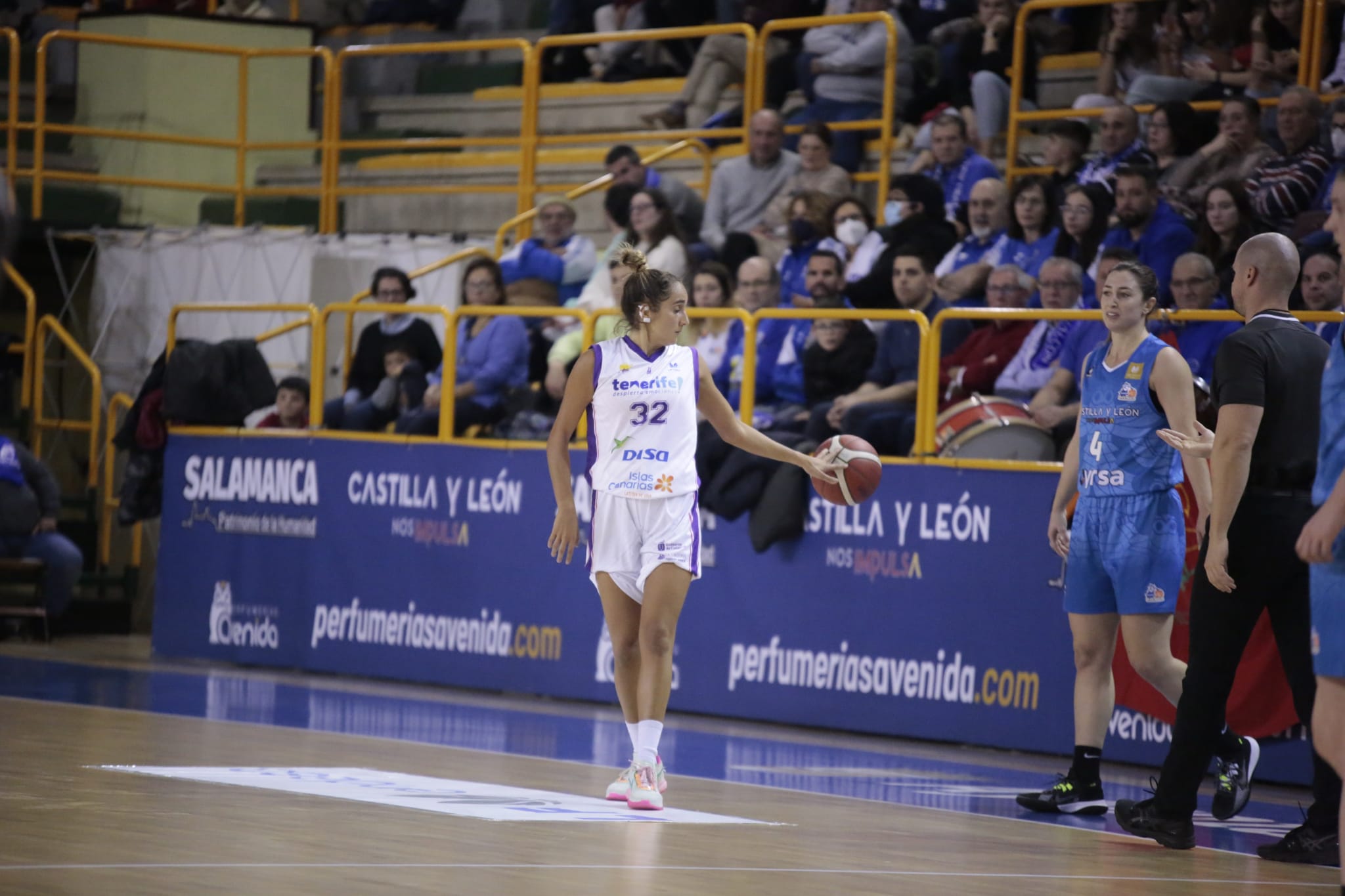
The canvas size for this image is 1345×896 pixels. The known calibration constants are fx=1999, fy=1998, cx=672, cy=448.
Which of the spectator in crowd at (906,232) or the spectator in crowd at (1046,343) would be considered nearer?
the spectator in crowd at (1046,343)

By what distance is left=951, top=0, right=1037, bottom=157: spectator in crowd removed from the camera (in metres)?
14.4

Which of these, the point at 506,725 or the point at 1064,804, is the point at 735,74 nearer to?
the point at 506,725

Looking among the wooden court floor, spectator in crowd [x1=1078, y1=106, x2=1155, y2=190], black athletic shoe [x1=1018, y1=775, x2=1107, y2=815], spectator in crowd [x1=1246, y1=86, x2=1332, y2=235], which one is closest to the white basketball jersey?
the wooden court floor

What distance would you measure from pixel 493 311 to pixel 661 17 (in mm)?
5714

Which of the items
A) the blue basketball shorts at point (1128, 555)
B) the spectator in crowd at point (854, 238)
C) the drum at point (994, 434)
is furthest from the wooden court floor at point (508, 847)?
the spectator in crowd at point (854, 238)

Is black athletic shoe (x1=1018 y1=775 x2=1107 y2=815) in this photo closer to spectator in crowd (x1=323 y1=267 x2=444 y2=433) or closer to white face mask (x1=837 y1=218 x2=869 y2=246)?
white face mask (x1=837 y1=218 x2=869 y2=246)

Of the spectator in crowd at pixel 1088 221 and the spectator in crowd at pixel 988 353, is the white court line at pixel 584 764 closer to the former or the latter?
the spectator in crowd at pixel 988 353

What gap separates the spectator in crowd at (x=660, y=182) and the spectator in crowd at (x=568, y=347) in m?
1.69

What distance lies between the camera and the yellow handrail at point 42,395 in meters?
16.3

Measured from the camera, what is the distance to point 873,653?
11234 millimetres

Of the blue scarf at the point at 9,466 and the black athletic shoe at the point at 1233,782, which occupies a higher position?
the blue scarf at the point at 9,466

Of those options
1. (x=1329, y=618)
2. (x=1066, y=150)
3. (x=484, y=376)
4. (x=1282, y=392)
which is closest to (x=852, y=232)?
(x=1066, y=150)

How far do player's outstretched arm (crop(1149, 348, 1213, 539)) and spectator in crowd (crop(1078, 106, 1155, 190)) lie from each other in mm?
4627

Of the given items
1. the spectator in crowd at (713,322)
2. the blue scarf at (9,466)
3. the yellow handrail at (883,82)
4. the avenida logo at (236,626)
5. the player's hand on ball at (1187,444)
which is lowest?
the avenida logo at (236,626)
